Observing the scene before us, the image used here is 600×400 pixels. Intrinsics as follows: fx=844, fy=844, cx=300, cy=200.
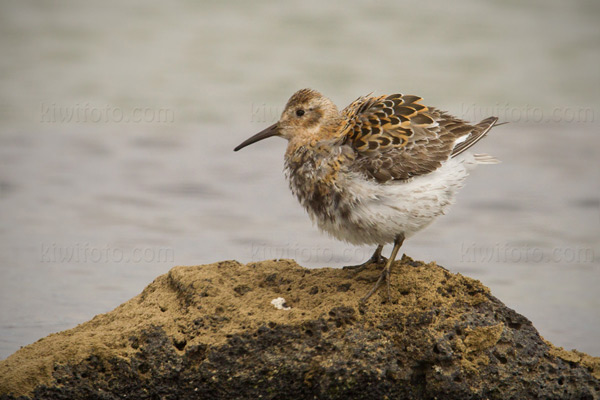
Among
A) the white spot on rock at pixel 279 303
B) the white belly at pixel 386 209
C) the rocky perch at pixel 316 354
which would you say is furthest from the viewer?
the white belly at pixel 386 209

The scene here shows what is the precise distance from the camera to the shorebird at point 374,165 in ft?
22.7

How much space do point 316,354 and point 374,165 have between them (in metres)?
1.69

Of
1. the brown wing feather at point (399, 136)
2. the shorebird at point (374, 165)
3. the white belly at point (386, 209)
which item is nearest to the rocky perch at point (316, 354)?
the shorebird at point (374, 165)

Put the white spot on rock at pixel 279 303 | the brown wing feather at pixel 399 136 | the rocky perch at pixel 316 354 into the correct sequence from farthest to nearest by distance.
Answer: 1. the brown wing feather at pixel 399 136
2. the white spot on rock at pixel 279 303
3. the rocky perch at pixel 316 354

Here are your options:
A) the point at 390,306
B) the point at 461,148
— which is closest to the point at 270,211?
the point at 461,148

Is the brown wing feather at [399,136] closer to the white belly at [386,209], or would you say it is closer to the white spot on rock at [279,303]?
the white belly at [386,209]

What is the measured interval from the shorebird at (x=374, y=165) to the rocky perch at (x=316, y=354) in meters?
0.40

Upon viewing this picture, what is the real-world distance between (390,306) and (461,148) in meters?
1.78

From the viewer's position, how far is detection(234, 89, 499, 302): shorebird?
6.91 m

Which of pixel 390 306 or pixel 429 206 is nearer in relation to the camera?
pixel 390 306

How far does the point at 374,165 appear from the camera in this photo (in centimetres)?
699

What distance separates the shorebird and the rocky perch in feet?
1.32

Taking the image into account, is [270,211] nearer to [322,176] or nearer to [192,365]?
[322,176]

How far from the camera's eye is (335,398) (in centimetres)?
625
